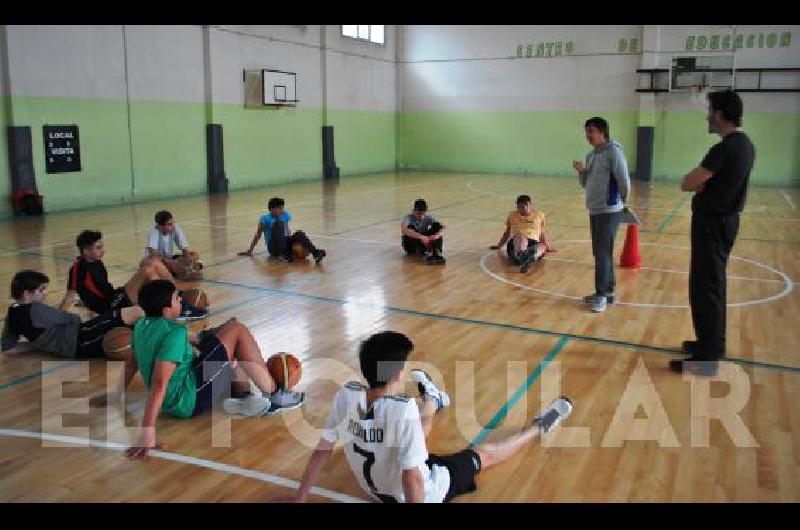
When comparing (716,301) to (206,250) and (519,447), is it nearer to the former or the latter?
(519,447)

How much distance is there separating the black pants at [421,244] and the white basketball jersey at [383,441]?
5.70m

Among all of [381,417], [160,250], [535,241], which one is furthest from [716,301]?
[160,250]

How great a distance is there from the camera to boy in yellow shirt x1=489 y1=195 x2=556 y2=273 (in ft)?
27.7

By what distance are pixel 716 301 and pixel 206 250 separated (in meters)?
6.74

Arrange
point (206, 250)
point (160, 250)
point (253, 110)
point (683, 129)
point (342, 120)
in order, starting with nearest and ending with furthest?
point (160, 250) < point (206, 250) < point (253, 110) < point (683, 129) < point (342, 120)

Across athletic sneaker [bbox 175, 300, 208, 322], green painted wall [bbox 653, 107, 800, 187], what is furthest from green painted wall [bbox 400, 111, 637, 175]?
athletic sneaker [bbox 175, 300, 208, 322]

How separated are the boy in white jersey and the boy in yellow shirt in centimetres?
517

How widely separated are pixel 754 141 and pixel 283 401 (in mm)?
18298

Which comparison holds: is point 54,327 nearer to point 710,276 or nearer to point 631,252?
point 710,276

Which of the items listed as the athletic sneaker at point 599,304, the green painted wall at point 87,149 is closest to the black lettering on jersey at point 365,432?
the athletic sneaker at point 599,304

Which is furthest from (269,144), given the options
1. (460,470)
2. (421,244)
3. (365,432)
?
(365,432)

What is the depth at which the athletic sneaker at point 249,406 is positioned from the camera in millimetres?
4320

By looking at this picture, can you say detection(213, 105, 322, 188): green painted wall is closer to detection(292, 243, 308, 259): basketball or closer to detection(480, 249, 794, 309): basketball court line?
detection(292, 243, 308, 259): basketball
